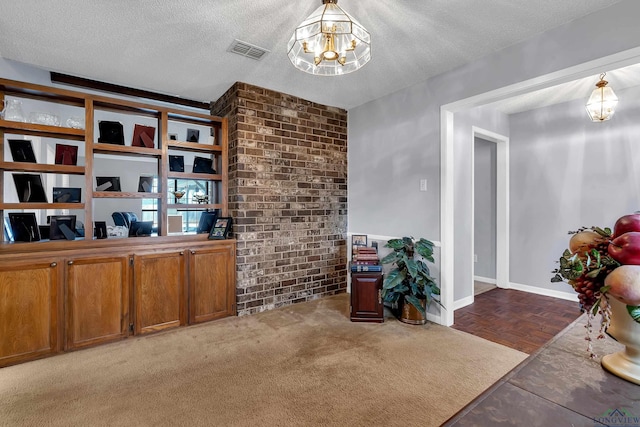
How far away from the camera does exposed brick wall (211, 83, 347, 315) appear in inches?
127

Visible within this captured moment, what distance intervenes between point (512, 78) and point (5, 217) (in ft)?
14.6

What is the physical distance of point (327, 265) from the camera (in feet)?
12.8

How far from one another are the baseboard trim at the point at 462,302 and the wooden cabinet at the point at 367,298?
1.00 metres

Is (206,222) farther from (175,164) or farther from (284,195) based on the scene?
(284,195)

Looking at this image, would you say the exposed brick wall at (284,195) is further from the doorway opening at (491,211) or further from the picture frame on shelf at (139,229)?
the doorway opening at (491,211)

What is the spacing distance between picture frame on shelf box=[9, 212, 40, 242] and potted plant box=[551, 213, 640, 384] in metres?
3.52

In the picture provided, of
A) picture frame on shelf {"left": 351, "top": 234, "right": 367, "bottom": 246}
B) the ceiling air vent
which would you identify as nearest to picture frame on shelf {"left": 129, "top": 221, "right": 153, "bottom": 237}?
the ceiling air vent

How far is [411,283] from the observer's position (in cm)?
293

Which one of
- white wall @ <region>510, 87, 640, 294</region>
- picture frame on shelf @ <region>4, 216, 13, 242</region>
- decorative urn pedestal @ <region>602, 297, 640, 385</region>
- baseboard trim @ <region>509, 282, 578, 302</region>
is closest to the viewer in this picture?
decorative urn pedestal @ <region>602, 297, 640, 385</region>

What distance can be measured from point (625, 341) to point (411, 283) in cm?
217

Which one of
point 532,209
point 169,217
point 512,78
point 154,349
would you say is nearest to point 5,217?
point 169,217

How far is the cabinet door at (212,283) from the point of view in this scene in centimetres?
296

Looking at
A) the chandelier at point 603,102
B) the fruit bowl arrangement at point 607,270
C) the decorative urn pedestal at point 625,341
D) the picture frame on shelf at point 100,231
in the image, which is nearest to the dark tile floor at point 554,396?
the decorative urn pedestal at point 625,341

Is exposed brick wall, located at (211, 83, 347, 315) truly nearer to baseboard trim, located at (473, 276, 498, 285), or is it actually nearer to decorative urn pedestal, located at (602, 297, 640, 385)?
baseboard trim, located at (473, 276, 498, 285)
